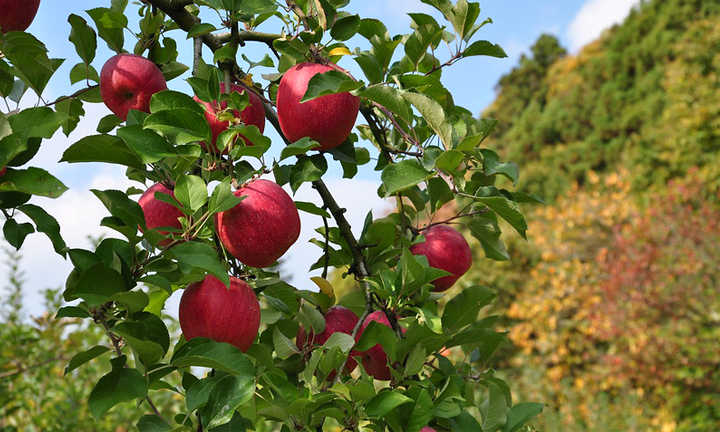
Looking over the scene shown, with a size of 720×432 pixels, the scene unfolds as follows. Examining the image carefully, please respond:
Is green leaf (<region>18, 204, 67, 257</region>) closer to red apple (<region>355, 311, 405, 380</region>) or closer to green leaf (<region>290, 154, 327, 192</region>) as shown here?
green leaf (<region>290, 154, 327, 192</region>)

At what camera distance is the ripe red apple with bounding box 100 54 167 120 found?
80 centimetres

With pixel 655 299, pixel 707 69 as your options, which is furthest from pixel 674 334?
pixel 707 69

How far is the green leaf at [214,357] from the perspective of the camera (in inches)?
Answer: 22.7

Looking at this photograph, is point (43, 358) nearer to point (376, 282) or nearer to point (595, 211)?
point (376, 282)

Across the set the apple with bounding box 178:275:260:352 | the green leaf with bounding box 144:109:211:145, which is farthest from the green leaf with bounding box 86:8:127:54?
the apple with bounding box 178:275:260:352

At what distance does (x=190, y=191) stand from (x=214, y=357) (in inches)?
6.1

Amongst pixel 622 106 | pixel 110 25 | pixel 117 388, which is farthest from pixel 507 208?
pixel 622 106

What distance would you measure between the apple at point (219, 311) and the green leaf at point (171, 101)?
17 centimetres

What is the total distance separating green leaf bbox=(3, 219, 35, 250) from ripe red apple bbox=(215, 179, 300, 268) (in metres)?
0.19

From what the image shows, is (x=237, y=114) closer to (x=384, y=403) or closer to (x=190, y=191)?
(x=190, y=191)

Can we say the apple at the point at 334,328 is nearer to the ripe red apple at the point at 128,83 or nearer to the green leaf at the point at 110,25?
the ripe red apple at the point at 128,83

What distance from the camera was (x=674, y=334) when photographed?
452cm

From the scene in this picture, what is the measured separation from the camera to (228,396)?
1.95 feet

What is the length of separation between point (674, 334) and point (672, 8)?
21.2 feet
